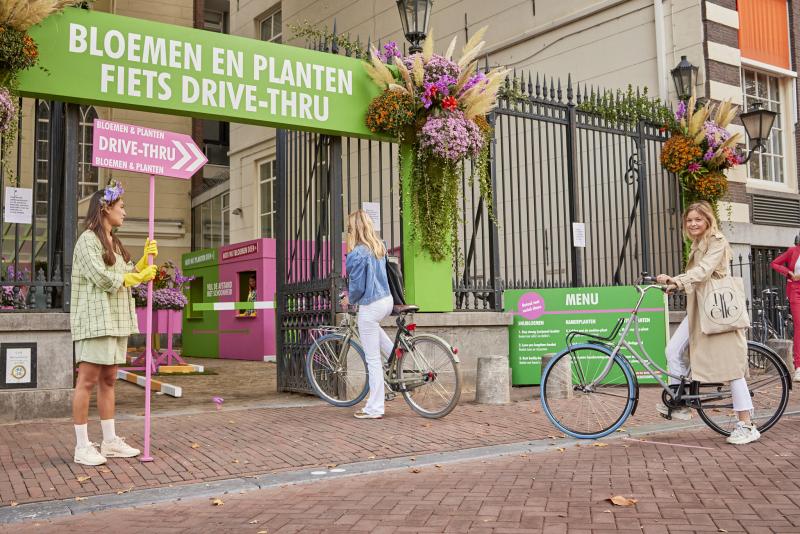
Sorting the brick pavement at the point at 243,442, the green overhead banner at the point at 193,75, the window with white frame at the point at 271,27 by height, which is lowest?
the brick pavement at the point at 243,442

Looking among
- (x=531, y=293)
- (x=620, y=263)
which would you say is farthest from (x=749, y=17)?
(x=531, y=293)

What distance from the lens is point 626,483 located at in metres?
4.84

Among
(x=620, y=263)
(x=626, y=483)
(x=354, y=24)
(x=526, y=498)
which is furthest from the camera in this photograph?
(x=354, y=24)

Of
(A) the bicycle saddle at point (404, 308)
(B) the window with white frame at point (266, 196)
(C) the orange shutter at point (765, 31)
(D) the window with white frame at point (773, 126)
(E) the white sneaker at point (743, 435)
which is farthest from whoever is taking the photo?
(B) the window with white frame at point (266, 196)

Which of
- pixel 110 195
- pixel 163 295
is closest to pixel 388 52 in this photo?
pixel 110 195

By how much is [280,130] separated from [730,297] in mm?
6146

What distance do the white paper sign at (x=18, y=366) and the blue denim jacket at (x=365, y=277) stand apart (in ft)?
10.2

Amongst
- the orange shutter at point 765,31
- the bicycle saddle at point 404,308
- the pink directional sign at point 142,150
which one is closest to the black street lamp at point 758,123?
the orange shutter at point 765,31

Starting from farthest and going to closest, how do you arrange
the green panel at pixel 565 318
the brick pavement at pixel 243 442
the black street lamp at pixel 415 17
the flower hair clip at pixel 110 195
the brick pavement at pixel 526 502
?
the green panel at pixel 565 318
the black street lamp at pixel 415 17
the flower hair clip at pixel 110 195
the brick pavement at pixel 243 442
the brick pavement at pixel 526 502

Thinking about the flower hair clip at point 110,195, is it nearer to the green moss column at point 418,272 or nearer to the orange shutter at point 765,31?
the green moss column at point 418,272

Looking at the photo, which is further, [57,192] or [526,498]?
[57,192]

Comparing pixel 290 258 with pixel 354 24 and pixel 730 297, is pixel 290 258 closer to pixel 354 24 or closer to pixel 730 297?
pixel 730 297

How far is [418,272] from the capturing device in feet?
31.5

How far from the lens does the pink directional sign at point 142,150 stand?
5832mm
